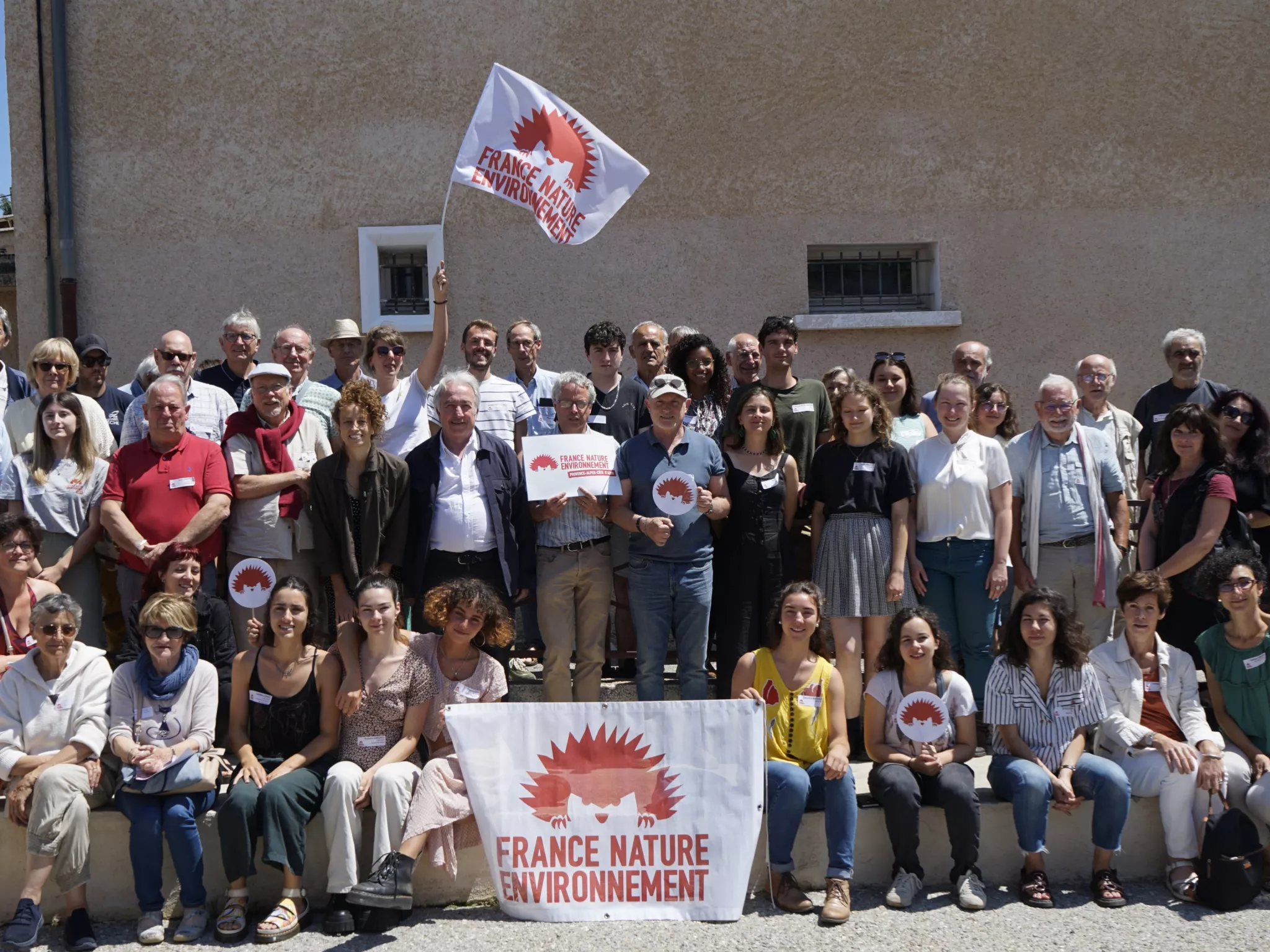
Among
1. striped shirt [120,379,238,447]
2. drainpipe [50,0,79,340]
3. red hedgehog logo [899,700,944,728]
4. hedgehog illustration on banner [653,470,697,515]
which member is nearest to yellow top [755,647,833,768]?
red hedgehog logo [899,700,944,728]

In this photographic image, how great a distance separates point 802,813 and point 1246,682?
2129mm

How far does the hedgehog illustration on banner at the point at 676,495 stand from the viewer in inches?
232

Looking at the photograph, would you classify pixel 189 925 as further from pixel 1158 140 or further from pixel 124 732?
pixel 1158 140

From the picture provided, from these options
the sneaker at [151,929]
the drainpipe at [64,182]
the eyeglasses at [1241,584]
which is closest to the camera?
the sneaker at [151,929]

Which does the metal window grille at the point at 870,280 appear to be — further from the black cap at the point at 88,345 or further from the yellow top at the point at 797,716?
the black cap at the point at 88,345

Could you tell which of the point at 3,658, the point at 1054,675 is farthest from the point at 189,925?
the point at 1054,675

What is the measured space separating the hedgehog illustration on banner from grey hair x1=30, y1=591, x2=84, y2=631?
2575 millimetres

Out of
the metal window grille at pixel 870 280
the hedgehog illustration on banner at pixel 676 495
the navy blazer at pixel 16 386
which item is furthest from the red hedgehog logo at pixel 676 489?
the metal window grille at pixel 870 280

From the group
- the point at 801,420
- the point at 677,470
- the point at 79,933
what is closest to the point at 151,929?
the point at 79,933

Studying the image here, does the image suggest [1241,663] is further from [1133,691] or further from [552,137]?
[552,137]

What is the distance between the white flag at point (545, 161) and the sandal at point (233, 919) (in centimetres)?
370

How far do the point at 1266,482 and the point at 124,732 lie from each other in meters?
5.63

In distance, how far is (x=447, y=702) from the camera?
5.33 meters

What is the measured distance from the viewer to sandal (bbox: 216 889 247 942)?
480 cm
